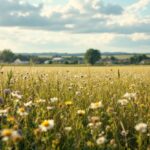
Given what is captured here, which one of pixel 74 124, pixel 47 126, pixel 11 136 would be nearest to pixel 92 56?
pixel 74 124

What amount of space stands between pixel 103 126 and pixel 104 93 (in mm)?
1813

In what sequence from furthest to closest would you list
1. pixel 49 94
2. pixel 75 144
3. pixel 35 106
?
pixel 49 94, pixel 35 106, pixel 75 144

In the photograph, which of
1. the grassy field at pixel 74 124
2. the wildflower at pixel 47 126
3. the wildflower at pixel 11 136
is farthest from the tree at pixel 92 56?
the wildflower at pixel 11 136

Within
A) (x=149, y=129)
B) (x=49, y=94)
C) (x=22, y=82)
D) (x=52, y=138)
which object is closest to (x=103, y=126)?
(x=149, y=129)

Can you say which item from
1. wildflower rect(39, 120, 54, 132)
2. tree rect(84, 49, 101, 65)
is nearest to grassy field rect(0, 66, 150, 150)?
wildflower rect(39, 120, 54, 132)

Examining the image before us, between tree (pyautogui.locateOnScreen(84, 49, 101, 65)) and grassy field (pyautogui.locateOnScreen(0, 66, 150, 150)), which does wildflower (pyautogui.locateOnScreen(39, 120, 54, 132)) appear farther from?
tree (pyautogui.locateOnScreen(84, 49, 101, 65))

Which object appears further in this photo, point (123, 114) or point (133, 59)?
point (133, 59)

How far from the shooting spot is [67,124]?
3.61m

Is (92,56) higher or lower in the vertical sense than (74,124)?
lower

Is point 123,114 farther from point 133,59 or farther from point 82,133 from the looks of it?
point 133,59

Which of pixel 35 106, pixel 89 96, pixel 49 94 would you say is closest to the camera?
pixel 35 106

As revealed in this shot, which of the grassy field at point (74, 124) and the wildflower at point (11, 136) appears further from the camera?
the grassy field at point (74, 124)

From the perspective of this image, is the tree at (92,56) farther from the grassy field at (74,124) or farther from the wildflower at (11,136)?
the wildflower at (11,136)

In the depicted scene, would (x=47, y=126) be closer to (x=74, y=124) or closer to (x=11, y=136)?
(x=11, y=136)
